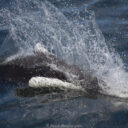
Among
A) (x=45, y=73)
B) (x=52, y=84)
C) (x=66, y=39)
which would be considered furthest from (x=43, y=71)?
(x=66, y=39)

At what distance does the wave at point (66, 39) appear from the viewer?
8.91 metres

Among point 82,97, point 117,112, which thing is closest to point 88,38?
point 82,97

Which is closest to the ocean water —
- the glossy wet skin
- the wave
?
the wave

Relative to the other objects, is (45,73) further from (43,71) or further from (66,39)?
(66,39)

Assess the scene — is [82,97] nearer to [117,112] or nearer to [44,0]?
[117,112]

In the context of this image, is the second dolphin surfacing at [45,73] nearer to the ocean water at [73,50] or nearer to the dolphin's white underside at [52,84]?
the dolphin's white underside at [52,84]

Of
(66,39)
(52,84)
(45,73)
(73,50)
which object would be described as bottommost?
(52,84)

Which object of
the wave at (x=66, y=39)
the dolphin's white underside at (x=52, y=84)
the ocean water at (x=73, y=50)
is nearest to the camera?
the ocean water at (x=73, y=50)

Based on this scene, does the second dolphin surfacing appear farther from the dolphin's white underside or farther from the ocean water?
the ocean water

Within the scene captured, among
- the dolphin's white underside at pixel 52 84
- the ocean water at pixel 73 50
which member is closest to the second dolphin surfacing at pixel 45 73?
the dolphin's white underside at pixel 52 84

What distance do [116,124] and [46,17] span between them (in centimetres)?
565

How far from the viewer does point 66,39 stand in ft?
35.1

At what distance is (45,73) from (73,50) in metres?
1.53

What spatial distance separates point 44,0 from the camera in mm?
13930
